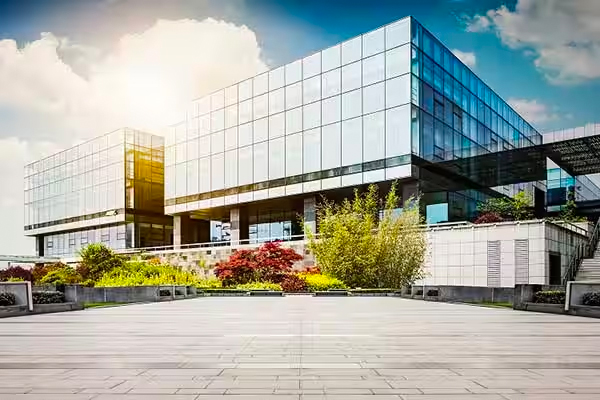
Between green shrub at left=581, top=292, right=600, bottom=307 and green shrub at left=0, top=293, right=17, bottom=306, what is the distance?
1434 centimetres

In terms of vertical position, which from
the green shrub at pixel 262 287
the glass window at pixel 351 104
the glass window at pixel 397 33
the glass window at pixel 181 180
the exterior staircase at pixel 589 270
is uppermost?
the glass window at pixel 397 33

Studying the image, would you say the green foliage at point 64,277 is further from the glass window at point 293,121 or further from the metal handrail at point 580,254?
Answer: the metal handrail at point 580,254

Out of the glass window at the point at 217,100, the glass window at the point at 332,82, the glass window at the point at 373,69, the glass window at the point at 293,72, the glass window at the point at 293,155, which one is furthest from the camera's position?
the glass window at the point at 217,100

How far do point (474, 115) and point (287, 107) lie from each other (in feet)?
45.7

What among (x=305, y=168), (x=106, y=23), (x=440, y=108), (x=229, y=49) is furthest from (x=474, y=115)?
(x=106, y=23)

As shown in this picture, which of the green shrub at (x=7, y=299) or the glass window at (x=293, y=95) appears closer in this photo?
the green shrub at (x=7, y=299)

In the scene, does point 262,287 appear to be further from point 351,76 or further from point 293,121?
point 351,76

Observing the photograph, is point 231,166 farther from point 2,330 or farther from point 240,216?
point 2,330

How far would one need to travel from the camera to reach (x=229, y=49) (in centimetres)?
1683

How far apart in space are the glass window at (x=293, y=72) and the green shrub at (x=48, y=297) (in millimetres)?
27411

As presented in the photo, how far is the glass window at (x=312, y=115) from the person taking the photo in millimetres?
37281

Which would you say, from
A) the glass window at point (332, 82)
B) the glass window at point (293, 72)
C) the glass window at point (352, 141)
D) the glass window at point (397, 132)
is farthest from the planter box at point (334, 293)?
the glass window at point (293, 72)

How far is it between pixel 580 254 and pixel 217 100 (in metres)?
30.8

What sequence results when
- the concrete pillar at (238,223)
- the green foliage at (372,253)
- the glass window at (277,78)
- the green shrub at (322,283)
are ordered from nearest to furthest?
the green shrub at (322,283) < the green foliage at (372,253) < the glass window at (277,78) < the concrete pillar at (238,223)
